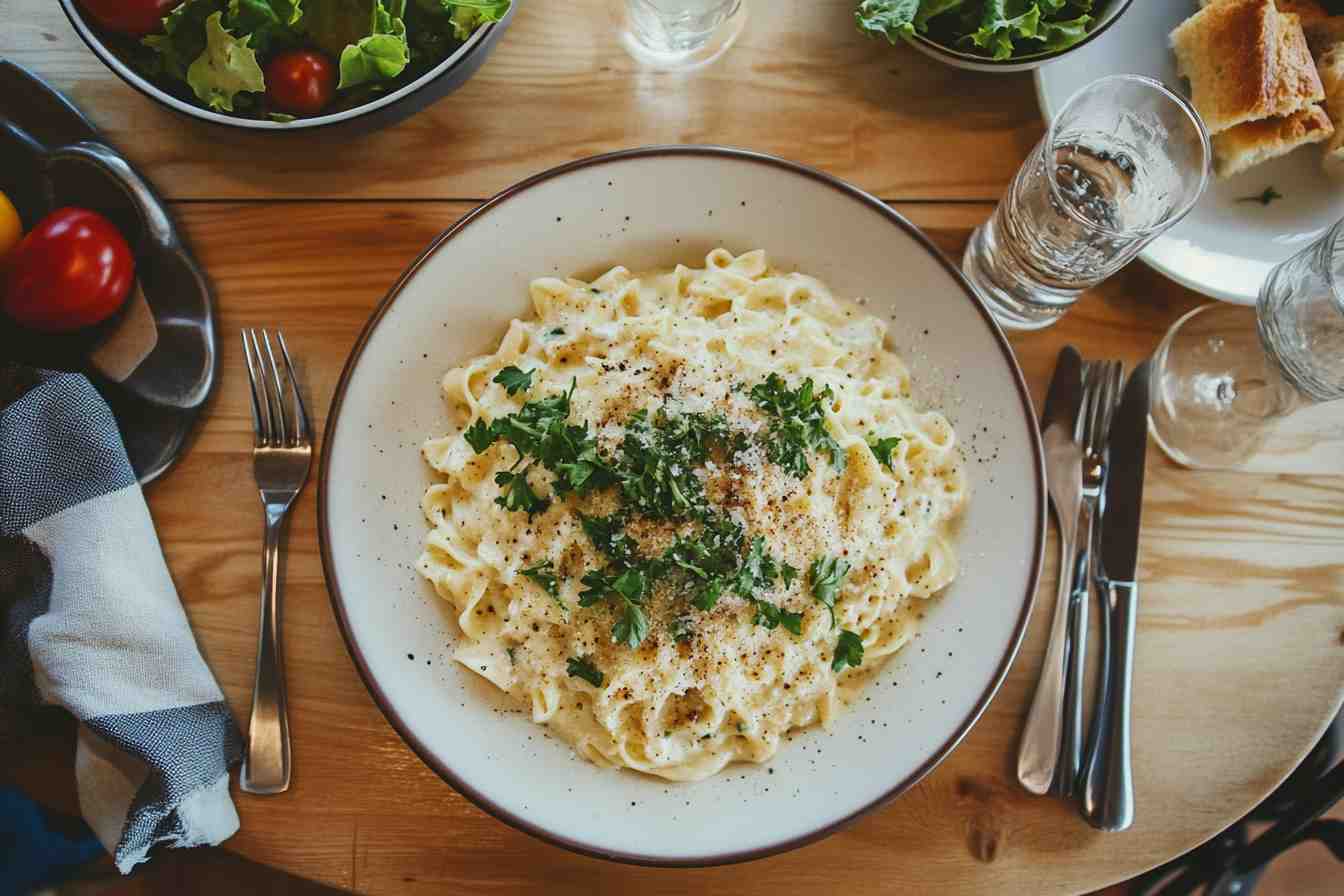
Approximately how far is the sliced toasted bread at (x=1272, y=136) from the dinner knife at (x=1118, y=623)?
0.70 m

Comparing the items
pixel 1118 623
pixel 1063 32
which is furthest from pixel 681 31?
pixel 1118 623

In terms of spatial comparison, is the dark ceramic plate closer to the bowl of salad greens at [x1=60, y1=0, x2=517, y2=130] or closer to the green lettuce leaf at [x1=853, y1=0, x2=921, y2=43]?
the bowl of salad greens at [x1=60, y1=0, x2=517, y2=130]

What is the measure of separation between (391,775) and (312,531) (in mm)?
650

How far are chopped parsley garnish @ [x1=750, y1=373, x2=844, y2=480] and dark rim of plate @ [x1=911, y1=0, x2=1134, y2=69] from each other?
960 millimetres

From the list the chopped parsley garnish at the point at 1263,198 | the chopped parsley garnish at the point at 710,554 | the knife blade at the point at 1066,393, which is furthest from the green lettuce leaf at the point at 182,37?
the chopped parsley garnish at the point at 1263,198

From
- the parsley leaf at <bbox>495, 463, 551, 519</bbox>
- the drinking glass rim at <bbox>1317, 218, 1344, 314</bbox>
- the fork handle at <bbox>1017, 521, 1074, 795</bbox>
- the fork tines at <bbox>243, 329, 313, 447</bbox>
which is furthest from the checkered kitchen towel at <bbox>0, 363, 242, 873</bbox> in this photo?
the drinking glass rim at <bbox>1317, 218, 1344, 314</bbox>

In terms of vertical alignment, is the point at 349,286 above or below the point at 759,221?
below

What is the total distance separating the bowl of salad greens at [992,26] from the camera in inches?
101

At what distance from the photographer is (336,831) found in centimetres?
255

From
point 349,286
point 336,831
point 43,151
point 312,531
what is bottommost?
point 336,831

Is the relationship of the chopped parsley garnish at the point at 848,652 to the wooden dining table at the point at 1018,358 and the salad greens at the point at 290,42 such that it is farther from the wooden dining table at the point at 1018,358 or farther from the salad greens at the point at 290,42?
the salad greens at the point at 290,42

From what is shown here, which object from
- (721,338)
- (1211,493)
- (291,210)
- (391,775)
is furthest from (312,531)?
(1211,493)

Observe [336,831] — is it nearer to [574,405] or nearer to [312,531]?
[312,531]

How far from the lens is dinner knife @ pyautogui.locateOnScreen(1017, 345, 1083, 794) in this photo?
257cm
